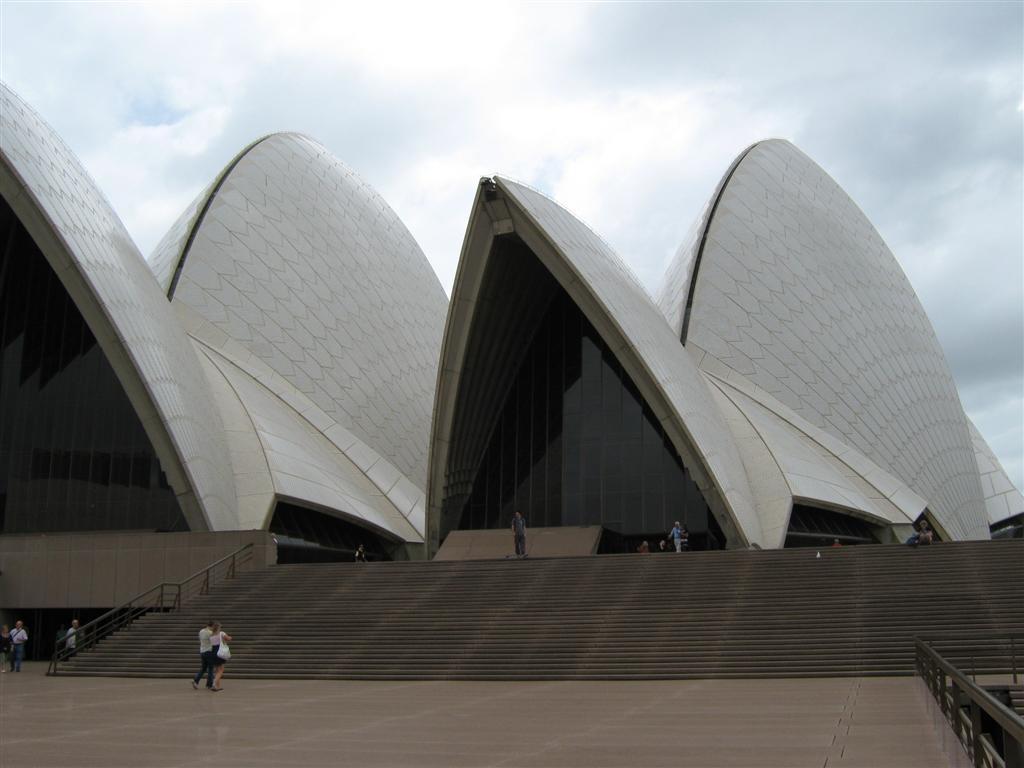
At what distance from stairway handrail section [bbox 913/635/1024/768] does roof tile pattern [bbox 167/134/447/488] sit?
23152 millimetres

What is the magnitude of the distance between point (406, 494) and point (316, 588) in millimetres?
10357

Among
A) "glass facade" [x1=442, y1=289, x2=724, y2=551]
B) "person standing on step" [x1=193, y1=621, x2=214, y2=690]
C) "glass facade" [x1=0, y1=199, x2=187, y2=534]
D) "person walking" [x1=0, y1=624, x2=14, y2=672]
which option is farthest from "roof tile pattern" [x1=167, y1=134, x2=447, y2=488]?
"person standing on step" [x1=193, y1=621, x2=214, y2=690]

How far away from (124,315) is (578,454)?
1135 centimetres

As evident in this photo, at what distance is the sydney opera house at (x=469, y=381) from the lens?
81.7 feet

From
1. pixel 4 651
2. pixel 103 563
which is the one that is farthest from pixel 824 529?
pixel 4 651

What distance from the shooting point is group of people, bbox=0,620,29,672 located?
763 inches

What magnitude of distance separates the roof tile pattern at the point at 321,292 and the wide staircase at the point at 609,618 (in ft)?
35.7

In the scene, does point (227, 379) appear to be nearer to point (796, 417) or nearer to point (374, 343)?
point (374, 343)

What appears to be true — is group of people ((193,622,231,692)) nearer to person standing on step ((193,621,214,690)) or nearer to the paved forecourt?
person standing on step ((193,621,214,690))

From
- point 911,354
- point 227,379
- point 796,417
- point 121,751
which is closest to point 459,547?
point 227,379

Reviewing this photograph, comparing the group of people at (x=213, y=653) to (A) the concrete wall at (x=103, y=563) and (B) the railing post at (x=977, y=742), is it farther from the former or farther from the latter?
(B) the railing post at (x=977, y=742)

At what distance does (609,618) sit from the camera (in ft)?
56.0

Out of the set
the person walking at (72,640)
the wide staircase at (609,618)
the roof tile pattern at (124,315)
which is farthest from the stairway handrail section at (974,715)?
the roof tile pattern at (124,315)

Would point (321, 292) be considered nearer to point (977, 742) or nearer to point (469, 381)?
point (469, 381)
